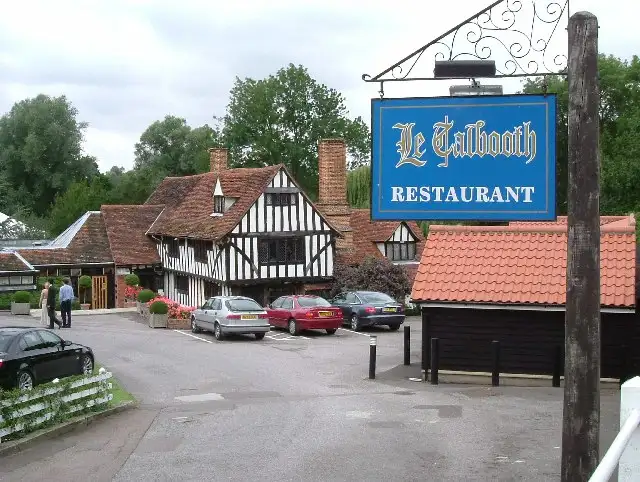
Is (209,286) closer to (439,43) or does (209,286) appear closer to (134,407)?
(134,407)

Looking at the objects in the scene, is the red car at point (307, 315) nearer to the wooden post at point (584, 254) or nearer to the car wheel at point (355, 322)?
the car wheel at point (355, 322)

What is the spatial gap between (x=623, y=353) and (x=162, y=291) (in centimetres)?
3257

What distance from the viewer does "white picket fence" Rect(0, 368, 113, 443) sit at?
43.5 ft

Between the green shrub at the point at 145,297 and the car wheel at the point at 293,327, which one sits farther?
the green shrub at the point at 145,297

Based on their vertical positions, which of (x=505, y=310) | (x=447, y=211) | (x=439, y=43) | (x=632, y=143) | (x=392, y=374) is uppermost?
(x=632, y=143)

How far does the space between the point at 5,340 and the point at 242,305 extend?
1276 centimetres

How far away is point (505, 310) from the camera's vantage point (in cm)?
1994

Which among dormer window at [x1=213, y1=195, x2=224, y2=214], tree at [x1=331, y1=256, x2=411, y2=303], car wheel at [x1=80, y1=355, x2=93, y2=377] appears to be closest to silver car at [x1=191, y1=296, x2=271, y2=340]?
car wheel at [x1=80, y1=355, x2=93, y2=377]

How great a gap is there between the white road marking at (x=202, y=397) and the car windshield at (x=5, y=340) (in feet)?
11.4

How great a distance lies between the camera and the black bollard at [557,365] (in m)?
19.3

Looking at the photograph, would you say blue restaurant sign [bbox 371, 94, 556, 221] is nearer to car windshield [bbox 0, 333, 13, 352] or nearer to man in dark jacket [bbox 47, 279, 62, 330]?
car windshield [bbox 0, 333, 13, 352]

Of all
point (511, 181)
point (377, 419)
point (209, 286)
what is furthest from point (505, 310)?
point (209, 286)

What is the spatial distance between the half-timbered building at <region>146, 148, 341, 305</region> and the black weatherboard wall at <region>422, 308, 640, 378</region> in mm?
18884

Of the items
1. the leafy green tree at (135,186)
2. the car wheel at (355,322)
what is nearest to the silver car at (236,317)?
the car wheel at (355,322)
